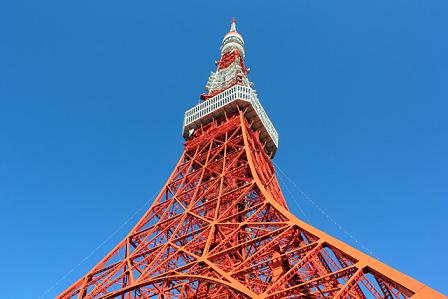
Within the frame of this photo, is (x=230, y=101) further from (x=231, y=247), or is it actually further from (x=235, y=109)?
(x=231, y=247)

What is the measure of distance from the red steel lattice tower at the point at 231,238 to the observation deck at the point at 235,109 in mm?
51

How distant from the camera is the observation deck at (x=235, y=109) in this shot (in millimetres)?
20547

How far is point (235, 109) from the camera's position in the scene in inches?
813

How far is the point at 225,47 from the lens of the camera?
27500 mm

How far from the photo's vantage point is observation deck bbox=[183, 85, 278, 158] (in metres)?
20.5

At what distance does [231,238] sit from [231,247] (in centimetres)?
88

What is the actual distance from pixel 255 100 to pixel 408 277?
13713 millimetres

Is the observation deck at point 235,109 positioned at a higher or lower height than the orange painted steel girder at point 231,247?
higher

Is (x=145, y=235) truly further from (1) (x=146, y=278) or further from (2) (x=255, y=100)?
(2) (x=255, y=100)

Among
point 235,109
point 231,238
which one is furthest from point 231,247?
point 235,109

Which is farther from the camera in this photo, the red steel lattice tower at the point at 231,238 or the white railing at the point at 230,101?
the white railing at the point at 230,101

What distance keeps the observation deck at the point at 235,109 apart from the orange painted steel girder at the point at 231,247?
1.61 ft

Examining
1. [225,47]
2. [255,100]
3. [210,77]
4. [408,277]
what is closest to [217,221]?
[408,277]

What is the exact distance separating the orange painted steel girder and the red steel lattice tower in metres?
0.03
